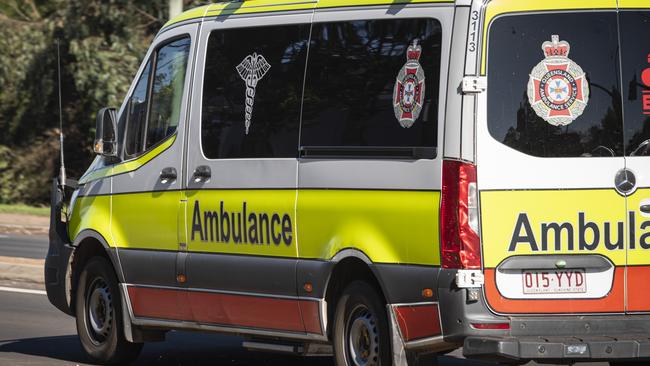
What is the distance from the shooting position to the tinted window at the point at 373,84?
25.3 ft

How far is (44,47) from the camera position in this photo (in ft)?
102

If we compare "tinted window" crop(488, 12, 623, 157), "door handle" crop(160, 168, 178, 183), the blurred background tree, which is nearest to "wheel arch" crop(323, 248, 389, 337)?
"tinted window" crop(488, 12, 623, 157)

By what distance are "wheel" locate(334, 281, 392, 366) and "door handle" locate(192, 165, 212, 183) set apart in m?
1.43

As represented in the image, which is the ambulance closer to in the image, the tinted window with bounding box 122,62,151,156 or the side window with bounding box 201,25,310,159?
the side window with bounding box 201,25,310,159

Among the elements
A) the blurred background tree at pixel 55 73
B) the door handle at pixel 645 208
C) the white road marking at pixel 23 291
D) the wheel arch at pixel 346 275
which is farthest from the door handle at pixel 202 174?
the blurred background tree at pixel 55 73

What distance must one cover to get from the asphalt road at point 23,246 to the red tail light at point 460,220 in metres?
12.8

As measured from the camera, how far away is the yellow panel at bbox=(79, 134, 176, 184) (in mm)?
9680

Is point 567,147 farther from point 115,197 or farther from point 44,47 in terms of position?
point 44,47

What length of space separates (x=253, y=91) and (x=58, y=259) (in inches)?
99.3

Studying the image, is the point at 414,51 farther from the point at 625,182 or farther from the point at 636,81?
the point at 625,182

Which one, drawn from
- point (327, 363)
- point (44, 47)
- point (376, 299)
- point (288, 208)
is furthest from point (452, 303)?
point (44, 47)

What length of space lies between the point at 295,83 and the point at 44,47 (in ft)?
A: 76.2

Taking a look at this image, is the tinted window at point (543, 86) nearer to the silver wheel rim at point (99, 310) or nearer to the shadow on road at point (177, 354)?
the shadow on road at point (177, 354)

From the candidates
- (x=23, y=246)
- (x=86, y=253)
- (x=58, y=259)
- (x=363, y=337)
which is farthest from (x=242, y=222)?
(x=23, y=246)
